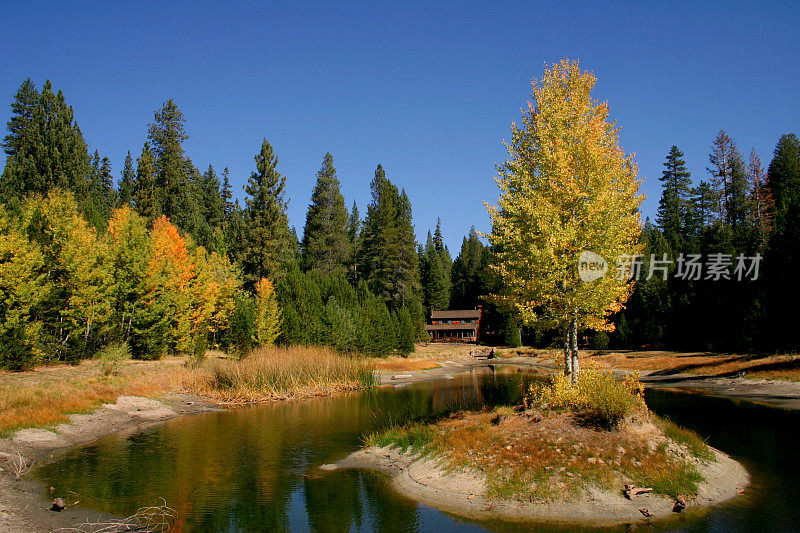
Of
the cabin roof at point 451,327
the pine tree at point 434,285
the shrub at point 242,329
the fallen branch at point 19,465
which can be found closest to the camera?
the fallen branch at point 19,465

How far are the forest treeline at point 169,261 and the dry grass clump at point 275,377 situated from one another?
884 cm

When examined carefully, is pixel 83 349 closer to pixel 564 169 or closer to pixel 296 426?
pixel 296 426

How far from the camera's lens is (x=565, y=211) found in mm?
17469

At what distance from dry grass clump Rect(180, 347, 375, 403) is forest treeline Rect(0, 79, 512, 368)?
29.0 feet

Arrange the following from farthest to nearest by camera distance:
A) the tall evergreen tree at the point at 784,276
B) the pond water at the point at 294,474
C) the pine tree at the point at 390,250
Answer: the pine tree at the point at 390,250, the tall evergreen tree at the point at 784,276, the pond water at the point at 294,474

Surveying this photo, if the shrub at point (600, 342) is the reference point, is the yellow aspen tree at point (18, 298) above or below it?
above

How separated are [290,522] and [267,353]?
24.9 metres

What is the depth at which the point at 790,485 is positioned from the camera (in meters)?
14.1

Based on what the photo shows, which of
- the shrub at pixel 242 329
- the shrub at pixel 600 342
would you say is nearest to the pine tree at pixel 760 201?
the shrub at pixel 600 342

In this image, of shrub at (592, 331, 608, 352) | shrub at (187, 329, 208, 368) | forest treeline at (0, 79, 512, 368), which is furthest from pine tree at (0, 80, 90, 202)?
shrub at (592, 331, 608, 352)

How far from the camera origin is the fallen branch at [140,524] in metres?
10.9

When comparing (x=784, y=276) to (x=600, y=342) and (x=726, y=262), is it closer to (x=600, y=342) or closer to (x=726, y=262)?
(x=726, y=262)

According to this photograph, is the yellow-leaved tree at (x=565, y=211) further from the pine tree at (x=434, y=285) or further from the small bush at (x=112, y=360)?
the pine tree at (x=434, y=285)

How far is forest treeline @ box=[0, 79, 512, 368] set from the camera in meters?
33.0
